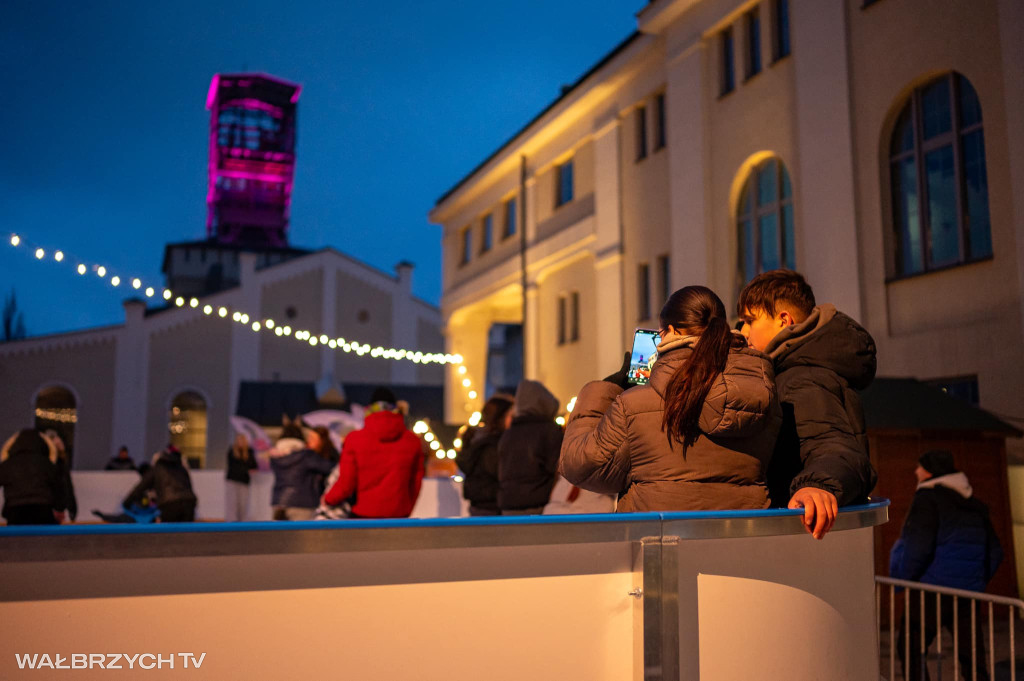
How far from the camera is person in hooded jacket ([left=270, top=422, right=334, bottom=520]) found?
447 inches

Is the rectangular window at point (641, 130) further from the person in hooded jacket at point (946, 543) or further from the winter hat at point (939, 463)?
the person in hooded jacket at point (946, 543)

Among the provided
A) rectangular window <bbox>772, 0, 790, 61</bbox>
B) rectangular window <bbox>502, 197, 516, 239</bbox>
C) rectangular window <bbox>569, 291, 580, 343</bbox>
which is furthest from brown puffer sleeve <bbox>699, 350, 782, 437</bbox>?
rectangular window <bbox>502, 197, 516, 239</bbox>

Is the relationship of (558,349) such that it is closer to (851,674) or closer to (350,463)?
(350,463)

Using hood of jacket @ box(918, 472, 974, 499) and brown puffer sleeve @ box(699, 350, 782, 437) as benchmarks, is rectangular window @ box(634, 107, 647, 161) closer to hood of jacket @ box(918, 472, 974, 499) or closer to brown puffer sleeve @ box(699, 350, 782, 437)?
hood of jacket @ box(918, 472, 974, 499)

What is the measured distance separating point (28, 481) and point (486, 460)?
15.2 ft

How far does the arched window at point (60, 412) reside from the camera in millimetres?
34562

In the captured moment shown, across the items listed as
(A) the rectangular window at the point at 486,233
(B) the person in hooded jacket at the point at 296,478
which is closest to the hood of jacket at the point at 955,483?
(B) the person in hooded jacket at the point at 296,478

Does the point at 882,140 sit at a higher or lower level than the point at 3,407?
higher

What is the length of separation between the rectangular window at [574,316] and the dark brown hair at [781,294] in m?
20.1

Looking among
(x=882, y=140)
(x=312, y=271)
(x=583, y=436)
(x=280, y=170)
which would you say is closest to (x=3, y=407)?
(x=312, y=271)

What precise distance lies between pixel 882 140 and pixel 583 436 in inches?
463

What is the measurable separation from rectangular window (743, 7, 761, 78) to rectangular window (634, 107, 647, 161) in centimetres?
414

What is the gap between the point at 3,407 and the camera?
111 feet

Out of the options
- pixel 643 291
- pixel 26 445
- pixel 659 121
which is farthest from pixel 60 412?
pixel 26 445
